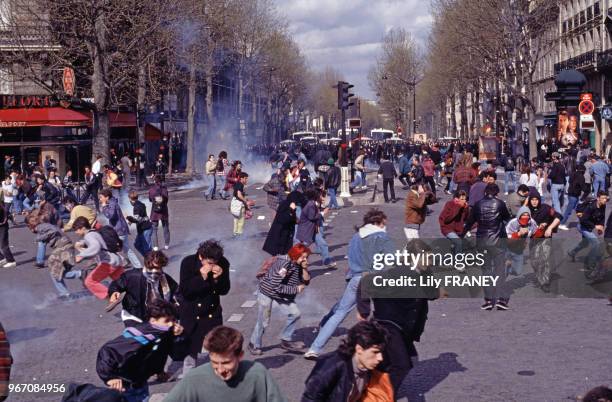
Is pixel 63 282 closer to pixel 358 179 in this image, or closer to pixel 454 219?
pixel 454 219

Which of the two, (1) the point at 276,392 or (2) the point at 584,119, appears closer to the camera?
(1) the point at 276,392

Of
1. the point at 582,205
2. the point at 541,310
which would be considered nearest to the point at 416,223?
the point at 582,205

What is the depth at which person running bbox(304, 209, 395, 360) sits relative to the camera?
9.24 meters

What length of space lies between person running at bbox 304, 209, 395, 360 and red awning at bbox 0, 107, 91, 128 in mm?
31949

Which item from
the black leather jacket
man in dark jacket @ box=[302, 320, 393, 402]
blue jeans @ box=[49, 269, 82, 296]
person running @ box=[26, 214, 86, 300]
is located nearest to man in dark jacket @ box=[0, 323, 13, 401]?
man in dark jacket @ box=[302, 320, 393, 402]

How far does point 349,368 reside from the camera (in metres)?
5.38

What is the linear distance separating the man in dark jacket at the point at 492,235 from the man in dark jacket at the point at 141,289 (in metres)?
5.21

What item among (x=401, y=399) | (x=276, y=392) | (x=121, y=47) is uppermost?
(x=121, y=47)

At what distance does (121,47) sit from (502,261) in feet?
72.1

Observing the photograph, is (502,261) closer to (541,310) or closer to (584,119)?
(541,310)

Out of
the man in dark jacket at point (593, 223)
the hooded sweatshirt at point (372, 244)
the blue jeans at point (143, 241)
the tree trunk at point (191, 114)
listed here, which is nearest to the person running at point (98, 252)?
the blue jeans at point (143, 241)

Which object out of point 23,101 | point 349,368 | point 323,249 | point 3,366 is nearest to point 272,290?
point 3,366

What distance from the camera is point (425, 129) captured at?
140m

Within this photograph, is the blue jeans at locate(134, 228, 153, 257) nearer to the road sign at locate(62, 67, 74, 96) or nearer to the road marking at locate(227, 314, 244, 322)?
the road marking at locate(227, 314, 244, 322)
